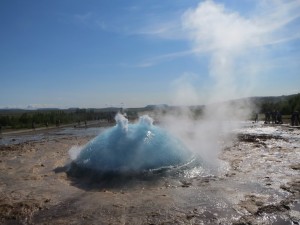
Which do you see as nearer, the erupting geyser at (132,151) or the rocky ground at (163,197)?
the rocky ground at (163,197)

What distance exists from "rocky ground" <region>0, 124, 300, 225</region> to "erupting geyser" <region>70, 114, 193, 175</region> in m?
0.45

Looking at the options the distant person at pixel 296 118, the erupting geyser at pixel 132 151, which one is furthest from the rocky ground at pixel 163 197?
the distant person at pixel 296 118

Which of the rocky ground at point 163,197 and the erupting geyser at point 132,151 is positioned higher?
the erupting geyser at point 132,151

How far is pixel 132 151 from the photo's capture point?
33.2 feet

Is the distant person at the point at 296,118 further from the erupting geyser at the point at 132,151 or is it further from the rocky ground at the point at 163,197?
the erupting geyser at the point at 132,151

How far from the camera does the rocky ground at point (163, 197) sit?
6527 mm

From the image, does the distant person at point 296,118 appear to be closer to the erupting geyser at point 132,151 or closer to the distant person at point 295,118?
the distant person at point 295,118

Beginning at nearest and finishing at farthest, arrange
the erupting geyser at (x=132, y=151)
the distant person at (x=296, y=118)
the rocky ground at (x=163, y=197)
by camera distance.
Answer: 1. the rocky ground at (x=163, y=197)
2. the erupting geyser at (x=132, y=151)
3. the distant person at (x=296, y=118)

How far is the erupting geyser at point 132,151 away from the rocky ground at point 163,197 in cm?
45

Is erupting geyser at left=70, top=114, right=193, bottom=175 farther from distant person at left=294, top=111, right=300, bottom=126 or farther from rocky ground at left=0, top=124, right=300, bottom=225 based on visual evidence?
distant person at left=294, top=111, right=300, bottom=126

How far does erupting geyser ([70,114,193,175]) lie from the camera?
9812 millimetres

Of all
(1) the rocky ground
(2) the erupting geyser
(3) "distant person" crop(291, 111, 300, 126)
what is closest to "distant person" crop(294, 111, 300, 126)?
(3) "distant person" crop(291, 111, 300, 126)

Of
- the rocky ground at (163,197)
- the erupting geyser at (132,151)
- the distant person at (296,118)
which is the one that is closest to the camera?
the rocky ground at (163,197)

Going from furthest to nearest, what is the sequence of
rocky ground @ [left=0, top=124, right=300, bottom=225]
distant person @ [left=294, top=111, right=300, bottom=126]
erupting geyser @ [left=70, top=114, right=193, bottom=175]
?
distant person @ [left=294, top=111, right=300, bottom=126]
erupting geyser @ [left=70, top=114, right=193, bottom=175]
rocky ground @ [left=0, top=124, right=300, bottom=225]
